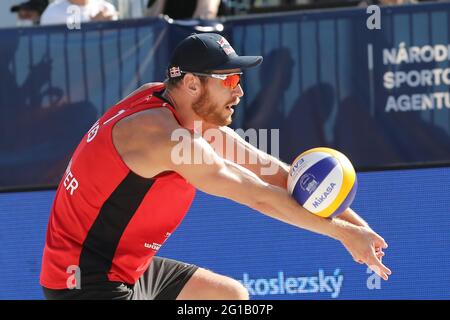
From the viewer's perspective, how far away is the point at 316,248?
6.91 metres

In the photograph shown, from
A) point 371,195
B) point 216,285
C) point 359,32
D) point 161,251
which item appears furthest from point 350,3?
point 216,285

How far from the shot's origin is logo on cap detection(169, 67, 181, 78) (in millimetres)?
5109

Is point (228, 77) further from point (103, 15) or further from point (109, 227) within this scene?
point (103, 15)

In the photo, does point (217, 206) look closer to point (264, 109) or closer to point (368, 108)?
point (264, 109)

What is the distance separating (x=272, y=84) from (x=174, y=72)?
222 cm

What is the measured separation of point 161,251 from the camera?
6.98 metres

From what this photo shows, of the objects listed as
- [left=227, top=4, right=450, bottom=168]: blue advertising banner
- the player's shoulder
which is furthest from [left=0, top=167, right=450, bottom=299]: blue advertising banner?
the player's shoulder

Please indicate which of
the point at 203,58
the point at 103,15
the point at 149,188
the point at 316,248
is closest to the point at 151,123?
the point at 149,188

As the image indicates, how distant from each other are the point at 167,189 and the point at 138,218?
7.6 inches

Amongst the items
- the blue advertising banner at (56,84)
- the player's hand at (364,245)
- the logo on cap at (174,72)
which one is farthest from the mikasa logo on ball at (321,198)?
the blue advertising banner at (56,84)

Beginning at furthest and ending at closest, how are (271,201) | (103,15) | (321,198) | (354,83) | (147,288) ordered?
(103,15) → (354,83) → (147,288) → (321,198) → (271,201)

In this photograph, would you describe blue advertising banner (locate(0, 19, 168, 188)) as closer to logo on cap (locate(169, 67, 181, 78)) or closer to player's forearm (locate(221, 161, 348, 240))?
logo on cap (locate(169, 67, 181, 78))

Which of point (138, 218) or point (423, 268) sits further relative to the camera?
point (423, 268)
